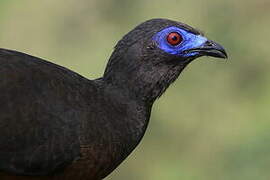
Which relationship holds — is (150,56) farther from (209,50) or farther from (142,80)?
(209,50)

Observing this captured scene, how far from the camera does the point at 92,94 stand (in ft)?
18.2

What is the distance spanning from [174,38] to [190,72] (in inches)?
185

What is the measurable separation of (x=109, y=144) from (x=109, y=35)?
547 cm

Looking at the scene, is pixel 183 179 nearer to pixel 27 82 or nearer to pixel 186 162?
pixel 186 162

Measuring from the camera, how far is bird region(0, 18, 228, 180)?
527 centimetres

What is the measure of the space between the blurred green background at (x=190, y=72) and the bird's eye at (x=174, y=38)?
3717mm

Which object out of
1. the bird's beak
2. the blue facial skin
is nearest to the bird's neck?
the blue facial skin

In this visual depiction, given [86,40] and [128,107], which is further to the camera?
[86,40]

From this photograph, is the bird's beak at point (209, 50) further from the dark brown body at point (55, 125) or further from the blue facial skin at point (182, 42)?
the dark brown body at point (55, 125)

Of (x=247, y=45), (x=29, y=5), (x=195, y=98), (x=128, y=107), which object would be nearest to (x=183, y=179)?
(x=195, y=98)

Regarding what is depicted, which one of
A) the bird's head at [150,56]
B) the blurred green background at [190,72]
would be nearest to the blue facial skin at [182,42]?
the bird's head at [150,56]

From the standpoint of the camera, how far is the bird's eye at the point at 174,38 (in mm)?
5688

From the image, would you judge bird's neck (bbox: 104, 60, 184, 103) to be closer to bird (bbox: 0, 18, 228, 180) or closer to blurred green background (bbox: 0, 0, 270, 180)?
bird (bbox: 0, 18, 228, 180)

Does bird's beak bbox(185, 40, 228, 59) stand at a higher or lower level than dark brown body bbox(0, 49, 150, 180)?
higher
